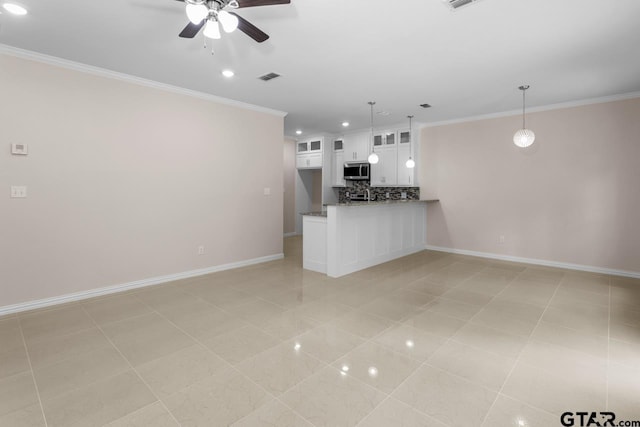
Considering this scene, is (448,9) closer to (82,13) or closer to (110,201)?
(82,13)

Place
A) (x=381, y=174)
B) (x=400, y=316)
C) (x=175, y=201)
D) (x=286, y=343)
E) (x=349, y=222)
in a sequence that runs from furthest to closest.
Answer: (x=381, y=174)
(x=349, y=222)
(x=175, y=201)
(x=400, y=316)
(x=286, y=343)

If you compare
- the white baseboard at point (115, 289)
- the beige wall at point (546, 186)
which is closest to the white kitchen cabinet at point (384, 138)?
the beige wall at point (546, 186)

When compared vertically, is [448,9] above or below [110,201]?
above

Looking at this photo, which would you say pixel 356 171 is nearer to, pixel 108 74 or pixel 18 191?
pixel 108 74

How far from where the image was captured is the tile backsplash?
7042mm

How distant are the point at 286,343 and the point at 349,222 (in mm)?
2489

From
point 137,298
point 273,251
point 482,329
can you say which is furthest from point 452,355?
point 273,251

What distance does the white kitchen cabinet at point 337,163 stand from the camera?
793 cm

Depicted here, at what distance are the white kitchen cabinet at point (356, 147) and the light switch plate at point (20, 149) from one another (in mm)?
5871

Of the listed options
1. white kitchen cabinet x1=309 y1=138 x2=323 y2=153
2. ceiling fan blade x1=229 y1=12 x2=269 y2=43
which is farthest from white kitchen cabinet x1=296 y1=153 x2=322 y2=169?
ceiling fan blade x1=229 y1=12 x2=269 y2=43

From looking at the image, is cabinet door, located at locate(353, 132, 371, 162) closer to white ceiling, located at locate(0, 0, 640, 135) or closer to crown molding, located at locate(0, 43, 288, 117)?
white ceiling, located at locate(0, 0, 640, 135)

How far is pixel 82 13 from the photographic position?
2611 millimetres

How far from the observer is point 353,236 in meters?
4.94

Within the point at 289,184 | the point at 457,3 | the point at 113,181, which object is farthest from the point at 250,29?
the point at 289,184
